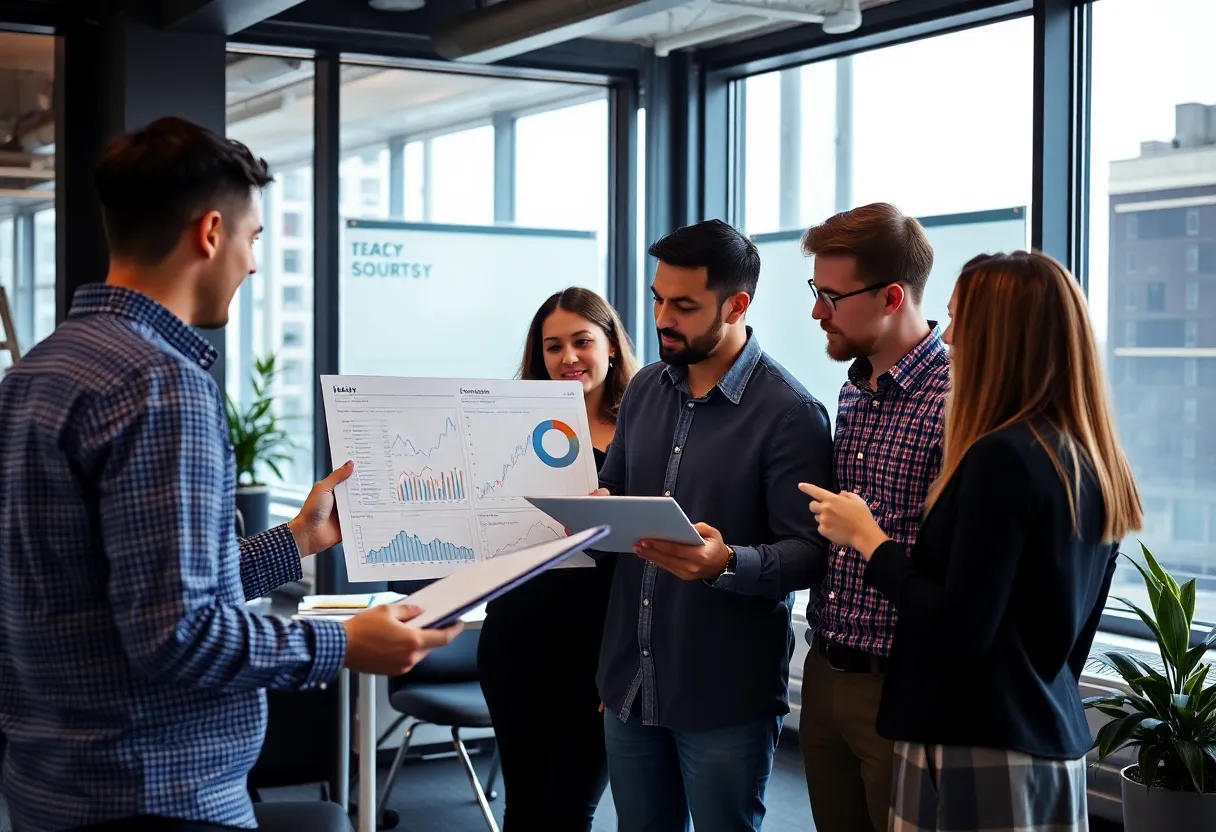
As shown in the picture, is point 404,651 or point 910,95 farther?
point 910,95

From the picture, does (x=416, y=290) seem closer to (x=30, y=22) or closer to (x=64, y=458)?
(x=30, y=22)

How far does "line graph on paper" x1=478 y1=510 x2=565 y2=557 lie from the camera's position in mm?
2689

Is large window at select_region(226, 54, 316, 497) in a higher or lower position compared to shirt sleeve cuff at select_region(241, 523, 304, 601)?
higher

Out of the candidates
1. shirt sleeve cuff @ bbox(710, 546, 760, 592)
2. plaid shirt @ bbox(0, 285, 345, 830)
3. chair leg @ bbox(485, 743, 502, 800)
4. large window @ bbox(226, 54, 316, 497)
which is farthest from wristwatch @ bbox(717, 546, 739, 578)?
large window @ bbox(226, 54, 316, 497)

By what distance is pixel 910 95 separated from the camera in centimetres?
483

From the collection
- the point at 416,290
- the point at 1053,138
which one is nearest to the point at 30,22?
the point at 416,290

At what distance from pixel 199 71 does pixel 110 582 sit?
11.6ft

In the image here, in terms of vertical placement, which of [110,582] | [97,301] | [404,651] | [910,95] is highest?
[910,95]

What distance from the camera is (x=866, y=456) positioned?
93.1 inches

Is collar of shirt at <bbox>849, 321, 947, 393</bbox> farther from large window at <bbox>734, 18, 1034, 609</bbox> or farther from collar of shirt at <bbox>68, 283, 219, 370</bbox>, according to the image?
large window at <bbox>734, 18, 1034, 609</bbox>

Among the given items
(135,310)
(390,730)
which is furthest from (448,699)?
(135,310)

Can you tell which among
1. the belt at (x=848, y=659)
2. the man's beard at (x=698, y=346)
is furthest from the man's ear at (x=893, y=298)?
the belt at (x=848, y=659)

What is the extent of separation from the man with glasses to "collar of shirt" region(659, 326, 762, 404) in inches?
6.1

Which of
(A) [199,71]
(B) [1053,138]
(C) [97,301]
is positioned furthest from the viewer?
(A) [199,71]
